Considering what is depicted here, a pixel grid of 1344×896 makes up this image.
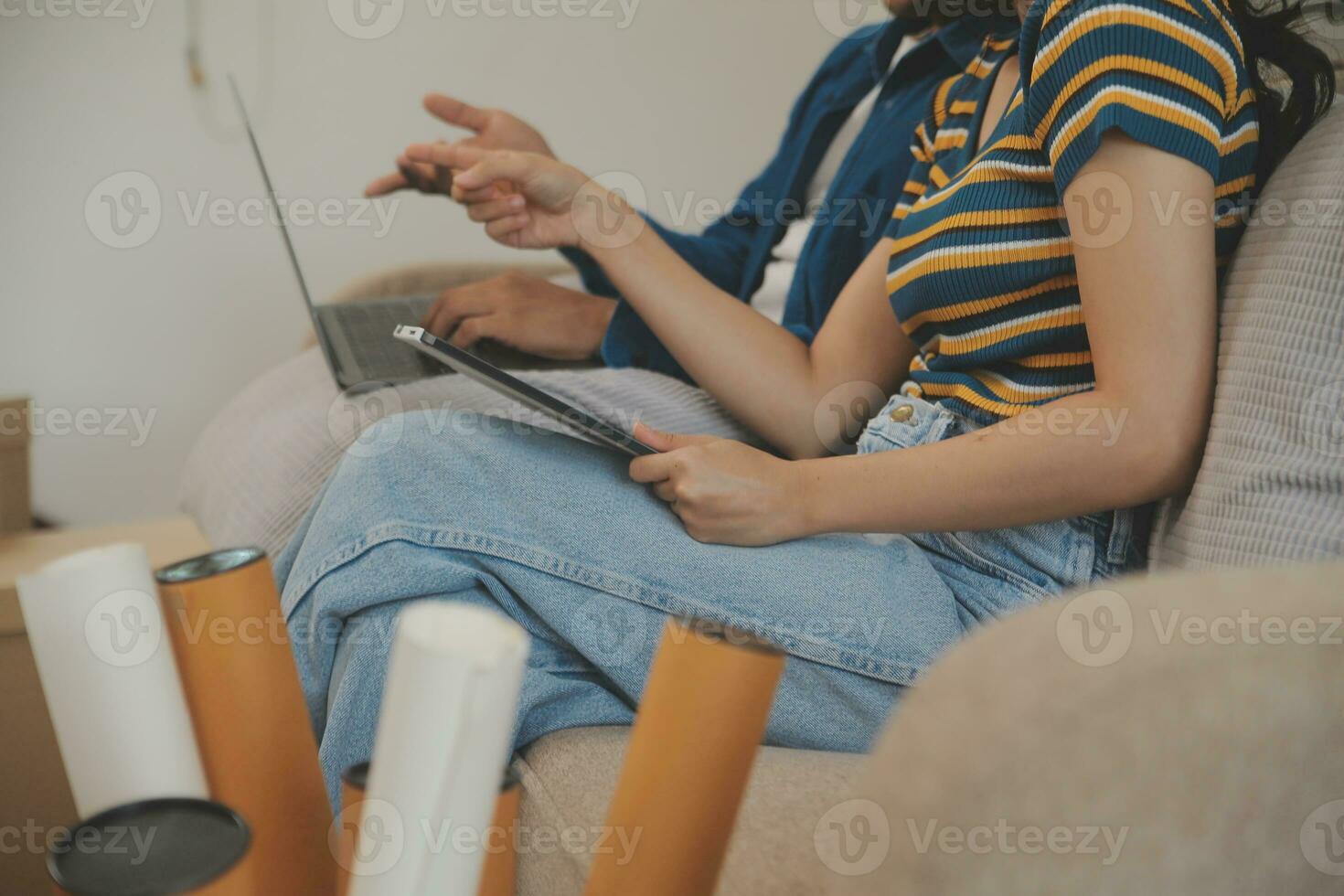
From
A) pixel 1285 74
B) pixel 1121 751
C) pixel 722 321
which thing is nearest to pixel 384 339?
pixel 722 321

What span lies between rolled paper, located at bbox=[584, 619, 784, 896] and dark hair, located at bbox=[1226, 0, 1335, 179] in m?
0.51

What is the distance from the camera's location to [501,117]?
3.76 ft

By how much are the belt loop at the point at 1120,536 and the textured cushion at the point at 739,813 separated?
211 mm

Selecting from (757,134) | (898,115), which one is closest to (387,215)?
(757,134)

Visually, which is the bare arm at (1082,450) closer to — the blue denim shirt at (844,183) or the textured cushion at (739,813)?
the textured cushion at (739,813)

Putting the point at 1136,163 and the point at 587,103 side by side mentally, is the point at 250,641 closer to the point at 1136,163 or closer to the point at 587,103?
the point at 1136,163

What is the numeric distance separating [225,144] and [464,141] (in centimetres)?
89

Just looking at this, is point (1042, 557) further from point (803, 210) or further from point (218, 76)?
point (218, 76)

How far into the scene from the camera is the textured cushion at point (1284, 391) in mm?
591

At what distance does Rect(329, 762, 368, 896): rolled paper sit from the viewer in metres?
0.40

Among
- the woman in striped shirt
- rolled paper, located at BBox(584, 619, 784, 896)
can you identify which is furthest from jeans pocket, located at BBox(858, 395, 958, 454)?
rolled paper, located at BBox(584, 619, 784, 896)

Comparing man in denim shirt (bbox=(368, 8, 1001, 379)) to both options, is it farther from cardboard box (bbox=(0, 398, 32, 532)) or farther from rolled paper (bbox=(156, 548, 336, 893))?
rolled paper (bbox=(156, 548, 336, 893))

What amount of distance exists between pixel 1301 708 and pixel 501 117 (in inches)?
37.7

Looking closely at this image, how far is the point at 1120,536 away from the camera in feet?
2.36
